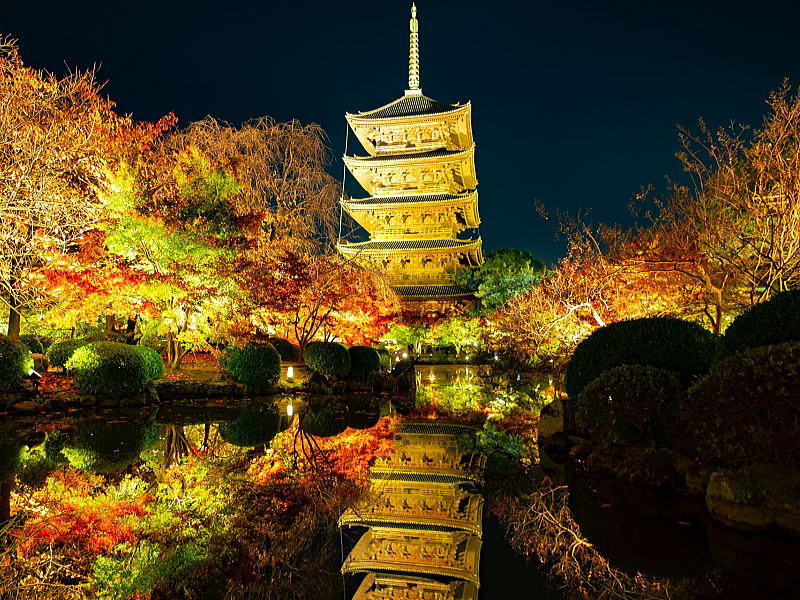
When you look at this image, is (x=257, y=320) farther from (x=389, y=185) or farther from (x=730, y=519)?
(x=389, y=185)

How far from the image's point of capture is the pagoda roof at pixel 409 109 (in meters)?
32.6

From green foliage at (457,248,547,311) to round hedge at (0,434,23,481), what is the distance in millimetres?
22398

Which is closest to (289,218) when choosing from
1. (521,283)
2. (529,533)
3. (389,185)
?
(389,185)

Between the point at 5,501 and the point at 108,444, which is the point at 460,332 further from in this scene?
the point at 5,501

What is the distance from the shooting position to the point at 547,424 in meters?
8.38

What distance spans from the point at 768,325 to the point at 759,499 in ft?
5.99

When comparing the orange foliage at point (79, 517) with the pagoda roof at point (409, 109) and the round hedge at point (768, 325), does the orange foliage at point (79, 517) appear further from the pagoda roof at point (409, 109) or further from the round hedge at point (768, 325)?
the pagoda roof at point (409, 109)

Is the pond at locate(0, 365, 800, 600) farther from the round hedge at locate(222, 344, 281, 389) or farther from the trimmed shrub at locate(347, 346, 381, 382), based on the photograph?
the trimmed shrub at locate(347, 346, 381, 382)

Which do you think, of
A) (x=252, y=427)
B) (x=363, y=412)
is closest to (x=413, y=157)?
(x=363, y=412)

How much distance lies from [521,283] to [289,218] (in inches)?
563

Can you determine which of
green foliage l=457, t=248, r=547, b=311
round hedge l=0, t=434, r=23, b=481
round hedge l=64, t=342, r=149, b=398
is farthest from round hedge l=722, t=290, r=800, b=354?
green foliage l=457, t=248, r=547, b=311

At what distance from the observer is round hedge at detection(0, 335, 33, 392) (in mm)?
10781

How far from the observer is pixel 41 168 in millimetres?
8188

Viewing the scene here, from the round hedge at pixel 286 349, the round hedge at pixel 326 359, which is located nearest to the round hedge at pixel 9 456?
the round hedge at pixel 326 359
